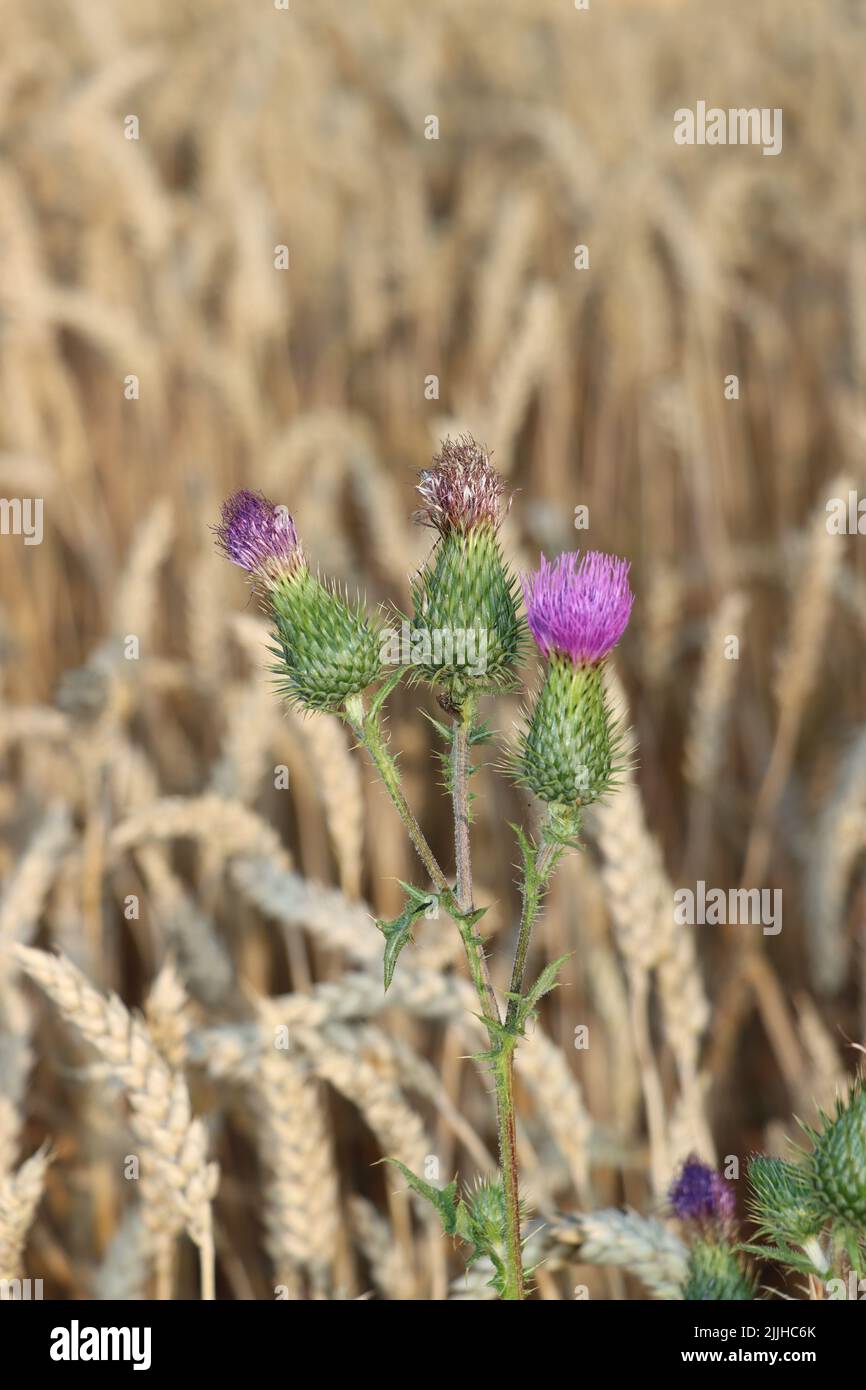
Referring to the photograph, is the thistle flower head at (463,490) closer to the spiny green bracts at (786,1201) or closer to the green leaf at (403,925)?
the green leaf at (403,925)

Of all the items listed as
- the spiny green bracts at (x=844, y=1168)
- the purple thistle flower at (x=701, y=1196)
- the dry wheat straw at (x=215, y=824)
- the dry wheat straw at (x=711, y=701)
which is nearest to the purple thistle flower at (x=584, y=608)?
the spiny green bracts at (x=844, y=1168)

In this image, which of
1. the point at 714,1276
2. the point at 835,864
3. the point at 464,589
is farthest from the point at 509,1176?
the point at 835,864

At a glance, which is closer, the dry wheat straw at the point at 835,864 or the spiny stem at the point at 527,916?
the spiny stem at the point at 527,916

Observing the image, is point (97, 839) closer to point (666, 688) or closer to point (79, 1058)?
point (79, 1058)

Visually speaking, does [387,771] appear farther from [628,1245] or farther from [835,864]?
[835,864]

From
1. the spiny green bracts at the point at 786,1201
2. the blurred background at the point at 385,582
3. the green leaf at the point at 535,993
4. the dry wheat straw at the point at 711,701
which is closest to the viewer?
the green leaf at the point at 535,993
